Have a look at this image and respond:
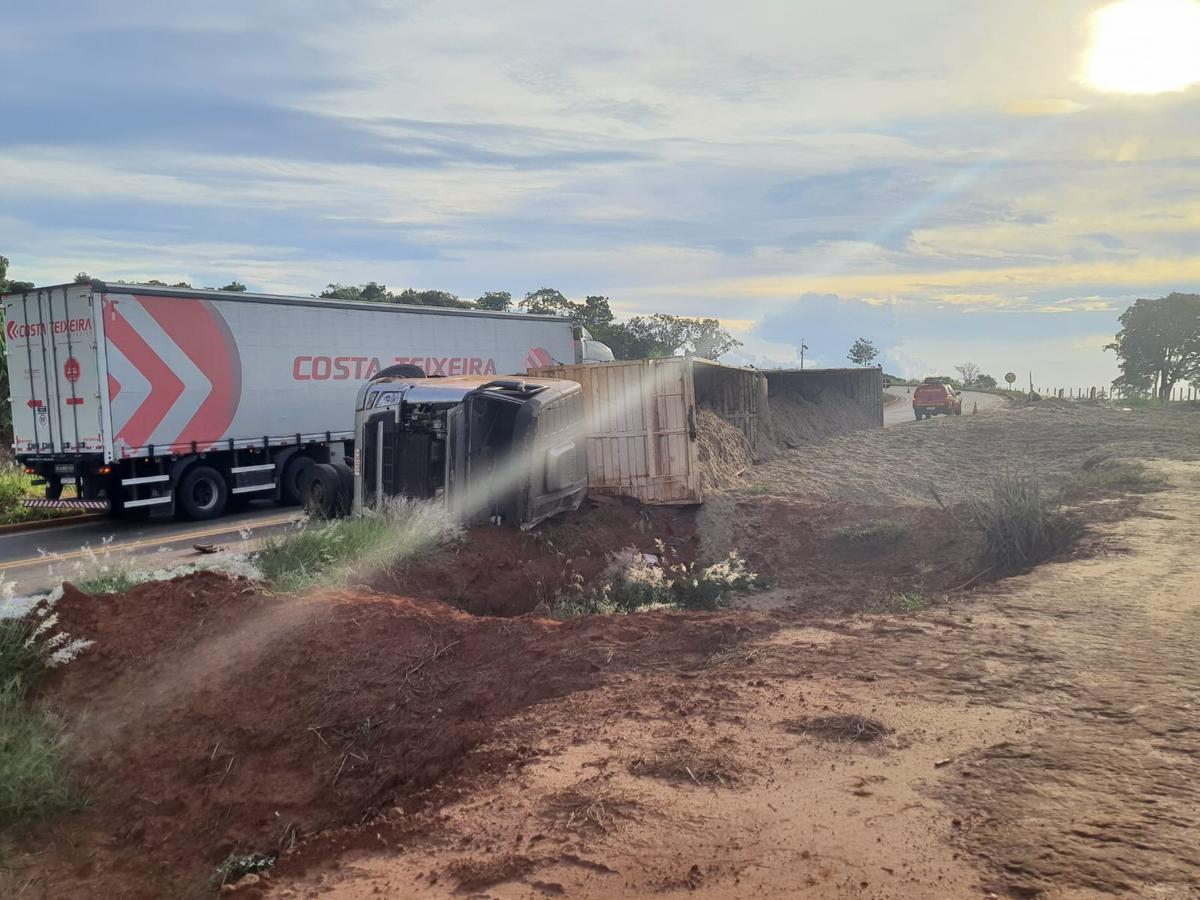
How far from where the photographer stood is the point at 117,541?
14031mm

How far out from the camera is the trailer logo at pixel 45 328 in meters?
14.7

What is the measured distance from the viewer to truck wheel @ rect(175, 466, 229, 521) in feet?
52.6

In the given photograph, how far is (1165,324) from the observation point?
212 ft

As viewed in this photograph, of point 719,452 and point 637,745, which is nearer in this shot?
point 637,745

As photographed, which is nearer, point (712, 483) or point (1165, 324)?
point (712, 483)

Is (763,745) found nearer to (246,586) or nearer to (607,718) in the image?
(607,718)

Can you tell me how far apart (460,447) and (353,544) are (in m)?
1.83

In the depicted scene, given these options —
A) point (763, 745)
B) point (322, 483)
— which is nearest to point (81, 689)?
point (763, 745)

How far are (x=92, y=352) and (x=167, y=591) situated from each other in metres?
9.02

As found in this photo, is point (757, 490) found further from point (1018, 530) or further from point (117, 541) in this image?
point (117, 541)

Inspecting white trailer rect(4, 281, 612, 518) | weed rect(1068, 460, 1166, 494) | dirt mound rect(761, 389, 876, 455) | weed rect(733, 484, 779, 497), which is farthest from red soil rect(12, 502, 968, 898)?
dirt mound rect(761, 389, 876, 455)

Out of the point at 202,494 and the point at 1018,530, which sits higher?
the point at 202,494

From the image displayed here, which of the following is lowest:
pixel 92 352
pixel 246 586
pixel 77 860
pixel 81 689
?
pixel 77 860

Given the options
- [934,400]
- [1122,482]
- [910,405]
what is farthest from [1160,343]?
[1122,482]
